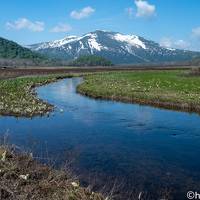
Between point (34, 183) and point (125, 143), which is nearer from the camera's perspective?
→ point (34, 183)

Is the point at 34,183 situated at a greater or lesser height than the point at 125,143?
greater

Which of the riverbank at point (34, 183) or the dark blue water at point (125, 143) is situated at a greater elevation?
the riverbank at point (34, 183)

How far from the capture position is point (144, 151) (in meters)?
24.2

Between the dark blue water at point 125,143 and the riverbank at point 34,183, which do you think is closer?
the riverbank at point 34,183

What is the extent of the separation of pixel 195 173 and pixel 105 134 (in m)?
10.2

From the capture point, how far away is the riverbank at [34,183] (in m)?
14.0

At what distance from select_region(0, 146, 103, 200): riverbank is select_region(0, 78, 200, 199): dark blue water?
2201mm

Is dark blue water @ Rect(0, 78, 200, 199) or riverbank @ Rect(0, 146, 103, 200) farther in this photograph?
dark blue water @ Rect(0, 78, 200, 199)

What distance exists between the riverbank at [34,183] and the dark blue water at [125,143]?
2201 mm

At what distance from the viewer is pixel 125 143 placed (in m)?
26.2

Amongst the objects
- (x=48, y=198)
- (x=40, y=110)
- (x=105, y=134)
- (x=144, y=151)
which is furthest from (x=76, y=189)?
(x=40, y=110)

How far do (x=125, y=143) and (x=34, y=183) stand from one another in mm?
11575

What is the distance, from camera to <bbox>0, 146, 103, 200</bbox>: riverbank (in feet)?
45.9

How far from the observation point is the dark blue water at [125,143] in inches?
744
